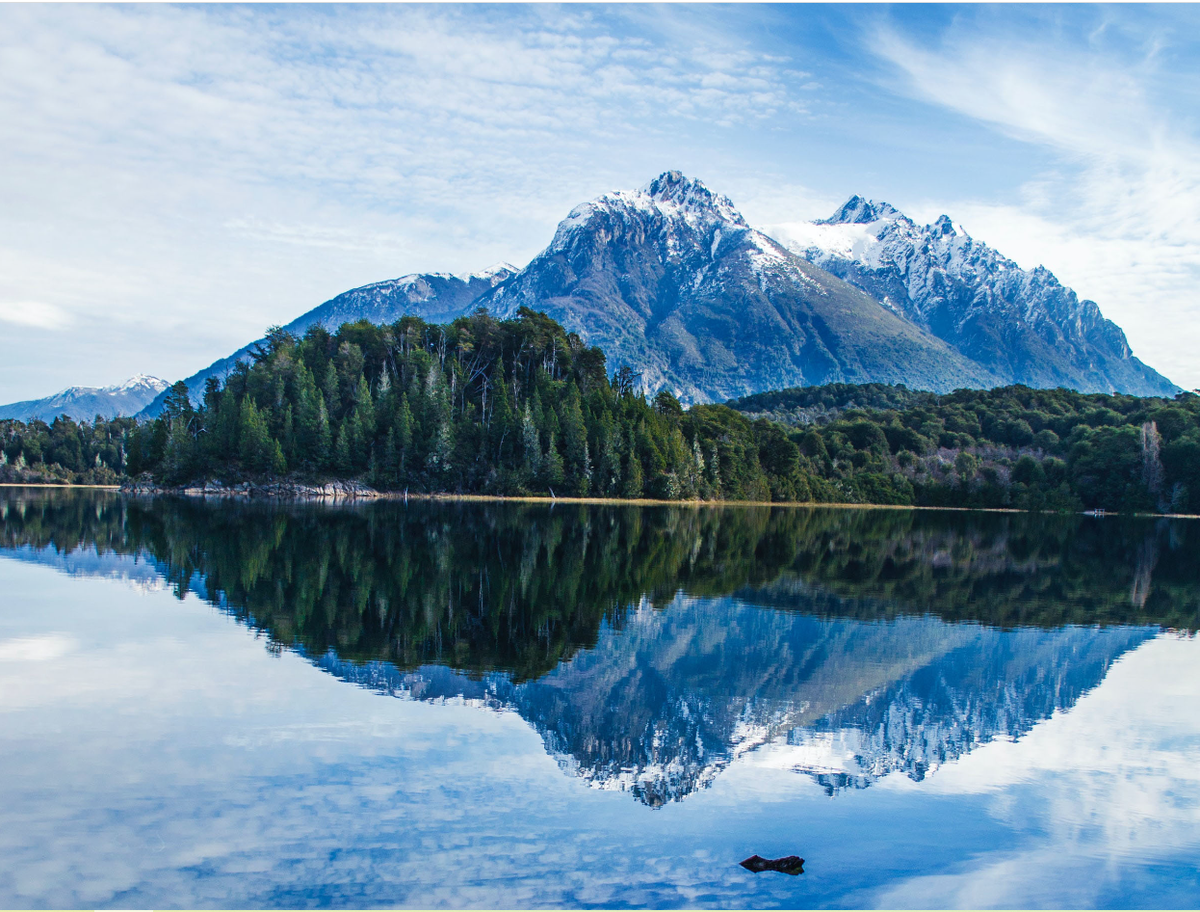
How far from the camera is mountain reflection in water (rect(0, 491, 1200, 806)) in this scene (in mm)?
15406

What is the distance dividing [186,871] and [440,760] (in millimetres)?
4266

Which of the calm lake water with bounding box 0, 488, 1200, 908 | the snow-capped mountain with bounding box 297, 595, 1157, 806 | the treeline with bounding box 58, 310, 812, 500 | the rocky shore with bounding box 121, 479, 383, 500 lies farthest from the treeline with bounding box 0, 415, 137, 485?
the snow-capped mountain with bounding box 297, 595, 1157, 806

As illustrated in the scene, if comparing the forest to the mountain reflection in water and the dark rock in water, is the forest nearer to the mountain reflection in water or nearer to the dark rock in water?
the mountain reflection in water

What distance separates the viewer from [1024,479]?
5837 inches

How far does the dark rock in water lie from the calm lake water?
121 millimetres

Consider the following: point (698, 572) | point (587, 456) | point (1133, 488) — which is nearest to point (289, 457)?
point (587, 456)

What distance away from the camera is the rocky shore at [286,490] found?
114312 mm

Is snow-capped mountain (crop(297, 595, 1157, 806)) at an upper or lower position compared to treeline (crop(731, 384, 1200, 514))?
lower

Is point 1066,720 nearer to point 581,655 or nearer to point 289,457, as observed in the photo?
point 581,655

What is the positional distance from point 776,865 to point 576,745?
15.6ft

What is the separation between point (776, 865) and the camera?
405 inches

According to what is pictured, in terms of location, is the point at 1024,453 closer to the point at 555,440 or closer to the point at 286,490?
the point at 555,440

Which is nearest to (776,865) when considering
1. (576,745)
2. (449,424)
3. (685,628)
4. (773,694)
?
(576,745)

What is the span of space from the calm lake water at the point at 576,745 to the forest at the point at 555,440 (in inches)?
3443
